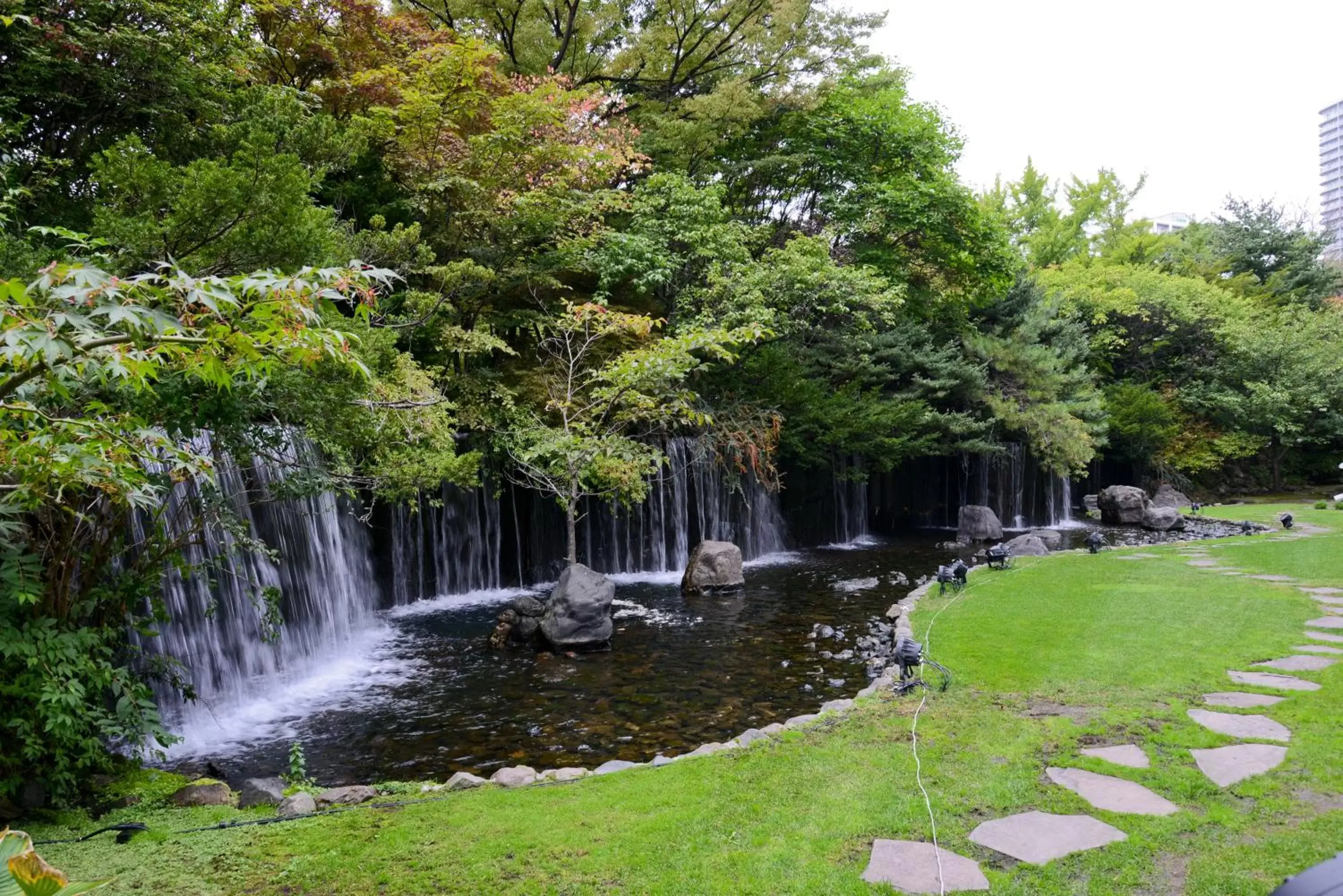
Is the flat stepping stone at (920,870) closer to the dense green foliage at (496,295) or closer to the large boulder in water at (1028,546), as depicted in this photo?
the dense green foliage at (496,295)

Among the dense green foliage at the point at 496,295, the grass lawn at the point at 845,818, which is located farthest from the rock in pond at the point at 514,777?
the dense green foliage at the point at 496,295

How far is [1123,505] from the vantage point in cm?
2231

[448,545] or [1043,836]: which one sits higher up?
[448,545]

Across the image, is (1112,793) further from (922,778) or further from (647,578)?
(647,578)

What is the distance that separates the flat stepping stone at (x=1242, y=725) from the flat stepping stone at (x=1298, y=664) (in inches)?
54.4

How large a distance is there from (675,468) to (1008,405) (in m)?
10.0

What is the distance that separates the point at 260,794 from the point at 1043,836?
4611 mm

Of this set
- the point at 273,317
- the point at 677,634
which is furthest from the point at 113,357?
the point at 677,634

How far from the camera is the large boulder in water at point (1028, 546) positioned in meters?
16.1

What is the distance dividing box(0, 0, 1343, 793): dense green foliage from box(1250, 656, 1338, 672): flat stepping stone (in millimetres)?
6164

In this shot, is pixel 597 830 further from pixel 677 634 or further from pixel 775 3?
pixel 775 3

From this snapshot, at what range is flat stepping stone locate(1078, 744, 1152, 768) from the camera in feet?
14.7

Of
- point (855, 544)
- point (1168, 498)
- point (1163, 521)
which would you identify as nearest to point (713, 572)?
point (855, 544)

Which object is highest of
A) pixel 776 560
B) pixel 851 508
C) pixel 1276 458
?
pixel 1276 458
